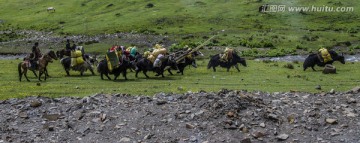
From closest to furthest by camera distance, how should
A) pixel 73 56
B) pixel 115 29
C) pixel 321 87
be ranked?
pixel 321 87, pixel 73 56, pixel 115 29

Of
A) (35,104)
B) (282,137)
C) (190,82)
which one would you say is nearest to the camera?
(282,137)

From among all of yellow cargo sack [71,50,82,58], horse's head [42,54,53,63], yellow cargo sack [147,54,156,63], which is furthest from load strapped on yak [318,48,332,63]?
horse's head [42,54,53,63]

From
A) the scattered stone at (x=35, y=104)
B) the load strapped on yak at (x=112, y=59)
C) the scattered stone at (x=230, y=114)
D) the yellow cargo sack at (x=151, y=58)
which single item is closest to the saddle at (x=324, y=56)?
the yellow cargo sack at (x=151, y=58)

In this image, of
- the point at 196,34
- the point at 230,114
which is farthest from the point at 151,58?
the point at 196,34

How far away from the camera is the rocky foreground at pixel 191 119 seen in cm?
1609

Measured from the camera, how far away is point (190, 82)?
2723cm

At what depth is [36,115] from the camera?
1797 cm

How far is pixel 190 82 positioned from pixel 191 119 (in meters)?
10.4

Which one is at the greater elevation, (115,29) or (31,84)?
(115,29)

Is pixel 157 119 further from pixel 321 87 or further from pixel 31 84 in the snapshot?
pixel 31 84

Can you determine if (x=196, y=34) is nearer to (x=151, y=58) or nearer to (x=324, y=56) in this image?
(x=324, y=56)

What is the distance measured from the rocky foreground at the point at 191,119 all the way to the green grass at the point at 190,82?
4.35m

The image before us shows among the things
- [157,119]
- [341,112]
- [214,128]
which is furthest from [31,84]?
[341,112]

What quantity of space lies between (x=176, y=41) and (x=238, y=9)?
2125 cm
